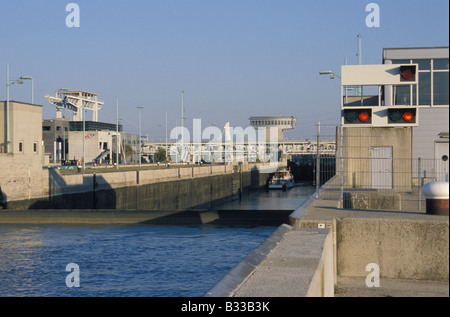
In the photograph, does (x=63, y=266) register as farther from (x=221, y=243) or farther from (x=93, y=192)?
(x=93, y=192)

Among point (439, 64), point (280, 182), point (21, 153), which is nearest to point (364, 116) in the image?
point (439, 64)

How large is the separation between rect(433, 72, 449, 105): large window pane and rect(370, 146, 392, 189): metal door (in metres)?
7.86

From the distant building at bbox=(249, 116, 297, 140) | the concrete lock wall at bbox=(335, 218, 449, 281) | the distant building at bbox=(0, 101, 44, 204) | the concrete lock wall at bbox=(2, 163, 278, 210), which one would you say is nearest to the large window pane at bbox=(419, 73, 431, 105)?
the concrete lock wall at bbox=(335, 218, 449, 281)

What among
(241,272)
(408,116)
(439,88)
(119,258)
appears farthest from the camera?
(439,88)

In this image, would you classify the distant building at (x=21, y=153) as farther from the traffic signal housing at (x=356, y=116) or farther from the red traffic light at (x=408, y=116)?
the red traffic light at (x=408, y=116)

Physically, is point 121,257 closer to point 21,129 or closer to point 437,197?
point 437,197

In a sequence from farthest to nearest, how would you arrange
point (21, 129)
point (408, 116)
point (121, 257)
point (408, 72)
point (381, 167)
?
point (21, 129) → point (381, 167) → point (121, 257) → point (408, 72) → point (408, 116)

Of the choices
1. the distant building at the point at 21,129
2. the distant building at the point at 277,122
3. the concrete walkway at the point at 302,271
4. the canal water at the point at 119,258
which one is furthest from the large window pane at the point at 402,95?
the distant building at the point at 277,122

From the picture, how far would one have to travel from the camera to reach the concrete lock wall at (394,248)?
1084 centimetres

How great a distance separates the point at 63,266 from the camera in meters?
15.9

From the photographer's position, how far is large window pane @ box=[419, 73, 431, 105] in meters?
27.8

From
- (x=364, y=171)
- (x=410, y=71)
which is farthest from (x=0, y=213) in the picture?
(x=410, y=71)

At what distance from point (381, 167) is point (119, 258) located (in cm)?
991

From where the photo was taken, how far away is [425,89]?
27812 millimetres
